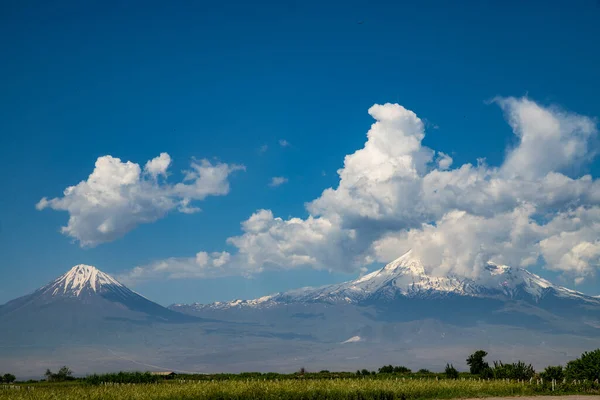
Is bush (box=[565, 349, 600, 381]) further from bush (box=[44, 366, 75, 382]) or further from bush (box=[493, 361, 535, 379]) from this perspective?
bush (box=[44, 366, 75, 382])

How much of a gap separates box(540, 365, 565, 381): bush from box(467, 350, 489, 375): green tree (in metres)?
26.5

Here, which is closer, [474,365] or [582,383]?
[582,383]

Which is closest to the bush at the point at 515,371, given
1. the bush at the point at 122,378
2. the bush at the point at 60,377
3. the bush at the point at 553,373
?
the bush at the point at 553,373

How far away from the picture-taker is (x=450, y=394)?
67.2 meters

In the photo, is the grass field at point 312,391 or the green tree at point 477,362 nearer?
the grass field at point 312,391

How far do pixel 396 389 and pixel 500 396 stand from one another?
454 inches

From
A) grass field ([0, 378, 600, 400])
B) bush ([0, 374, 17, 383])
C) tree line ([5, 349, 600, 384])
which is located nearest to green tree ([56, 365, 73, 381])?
tree line ([5, 349, 600, 384])

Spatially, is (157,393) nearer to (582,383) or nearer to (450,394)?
(450,394)

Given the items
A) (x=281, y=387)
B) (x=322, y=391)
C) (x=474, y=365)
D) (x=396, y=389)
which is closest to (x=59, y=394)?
(x=281, y=387)

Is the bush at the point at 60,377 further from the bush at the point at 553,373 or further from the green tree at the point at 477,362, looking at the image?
the bush at the point at 553,373

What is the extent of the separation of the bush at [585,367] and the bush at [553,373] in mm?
848

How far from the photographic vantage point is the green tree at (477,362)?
102119mm

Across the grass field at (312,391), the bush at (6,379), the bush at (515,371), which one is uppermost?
the bush at (515,371)

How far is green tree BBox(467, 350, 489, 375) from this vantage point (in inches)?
4020
